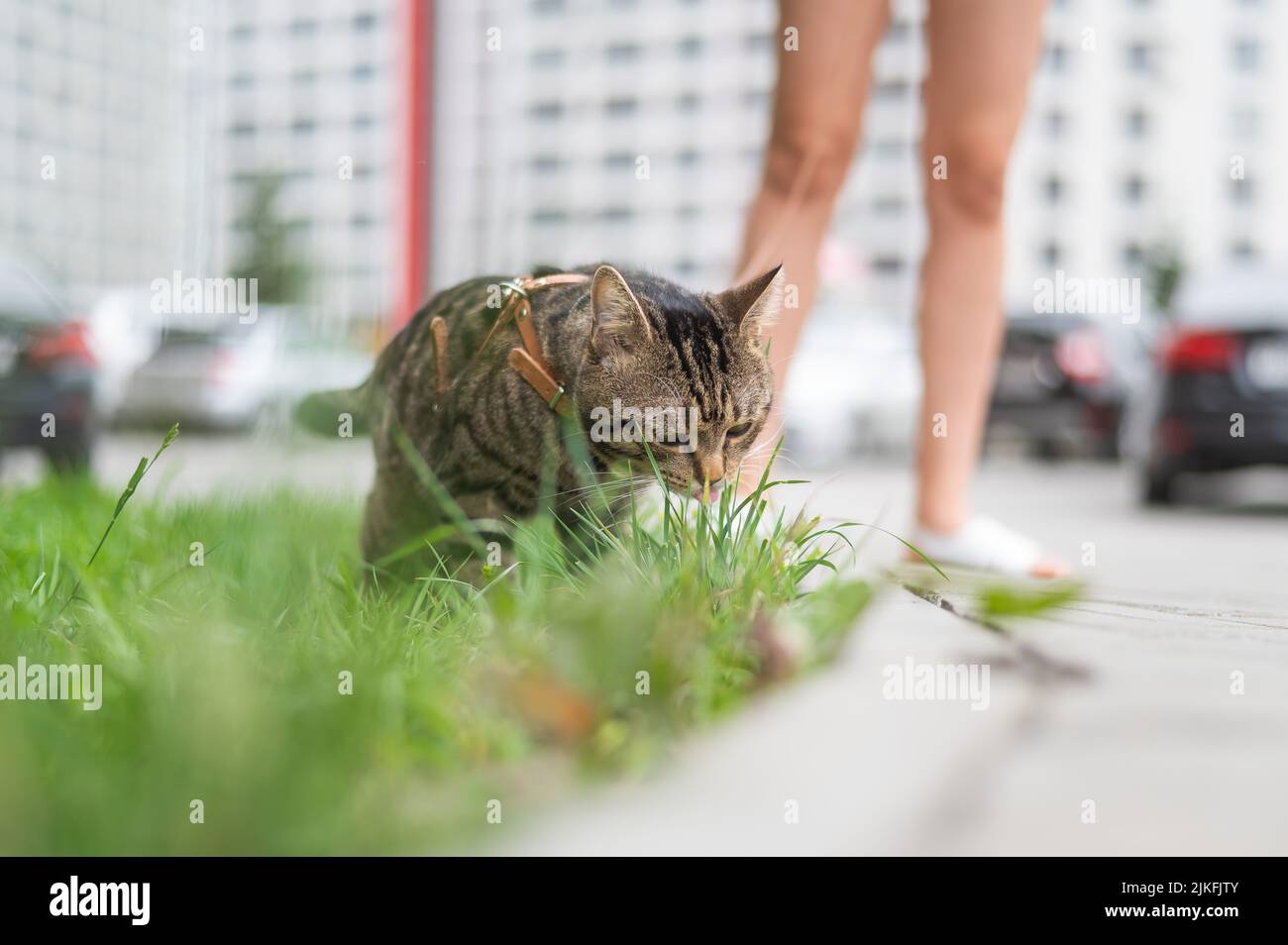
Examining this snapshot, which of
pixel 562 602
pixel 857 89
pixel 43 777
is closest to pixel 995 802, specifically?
→ pixel 562 602

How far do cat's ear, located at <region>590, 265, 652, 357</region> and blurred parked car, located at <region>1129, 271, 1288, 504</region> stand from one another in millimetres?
5829

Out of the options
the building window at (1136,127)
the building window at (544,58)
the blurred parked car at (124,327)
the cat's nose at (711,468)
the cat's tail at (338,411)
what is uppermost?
the building window at (1136,127)

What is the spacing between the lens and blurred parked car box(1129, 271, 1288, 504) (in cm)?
686

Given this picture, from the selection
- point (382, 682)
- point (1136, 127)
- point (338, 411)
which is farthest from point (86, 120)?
point (1136, 127)

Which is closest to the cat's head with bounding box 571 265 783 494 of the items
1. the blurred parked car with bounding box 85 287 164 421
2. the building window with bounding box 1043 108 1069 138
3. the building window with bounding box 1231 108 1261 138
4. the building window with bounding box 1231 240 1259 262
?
the blurred parked car with bounding box 85 287 164 421

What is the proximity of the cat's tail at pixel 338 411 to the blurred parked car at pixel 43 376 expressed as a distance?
445 centimetres

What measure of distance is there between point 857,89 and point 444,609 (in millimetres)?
1769

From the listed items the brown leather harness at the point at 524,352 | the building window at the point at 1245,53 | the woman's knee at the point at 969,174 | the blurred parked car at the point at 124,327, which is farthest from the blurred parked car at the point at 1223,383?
the building window at the point at 1245,53

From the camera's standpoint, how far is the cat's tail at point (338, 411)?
9.38 ft

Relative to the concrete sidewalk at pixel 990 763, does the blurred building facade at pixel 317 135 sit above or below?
above

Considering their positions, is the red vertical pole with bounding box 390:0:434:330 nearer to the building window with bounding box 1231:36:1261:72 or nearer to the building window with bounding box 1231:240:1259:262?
the building window with bounding box 1231:240:1259:262

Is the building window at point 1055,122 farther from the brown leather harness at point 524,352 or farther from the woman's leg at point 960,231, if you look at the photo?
the brown leather harness at point 524,352

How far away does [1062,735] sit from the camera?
1.39m
